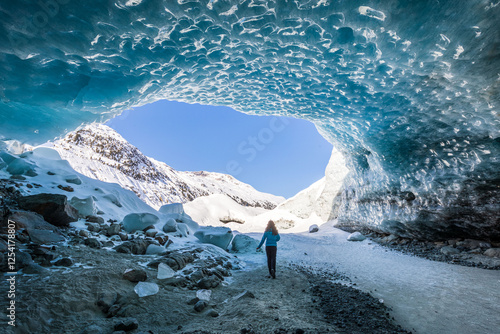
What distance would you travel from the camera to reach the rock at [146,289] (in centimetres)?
306

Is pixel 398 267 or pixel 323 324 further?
pixel 398 267

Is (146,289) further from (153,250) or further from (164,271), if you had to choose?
(153,250)

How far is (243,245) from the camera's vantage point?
7949 millimetres

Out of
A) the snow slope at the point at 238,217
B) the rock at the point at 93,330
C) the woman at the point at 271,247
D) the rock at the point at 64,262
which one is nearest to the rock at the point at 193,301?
the rock at the point at 93,330

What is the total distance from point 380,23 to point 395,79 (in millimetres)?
1648

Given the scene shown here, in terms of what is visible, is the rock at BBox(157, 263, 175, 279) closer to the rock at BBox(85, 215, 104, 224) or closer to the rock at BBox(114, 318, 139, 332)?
the rock at BBox(114, 318, 139, 332)

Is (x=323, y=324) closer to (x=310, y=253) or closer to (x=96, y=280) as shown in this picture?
(x=96, y=280)

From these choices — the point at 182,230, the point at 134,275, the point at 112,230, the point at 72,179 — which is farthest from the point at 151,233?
the point at 72,179

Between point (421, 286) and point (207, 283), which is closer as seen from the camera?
point (207, 283)

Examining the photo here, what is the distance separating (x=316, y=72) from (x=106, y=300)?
6.55m

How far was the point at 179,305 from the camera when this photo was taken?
305 cm

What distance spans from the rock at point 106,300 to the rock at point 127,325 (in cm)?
38

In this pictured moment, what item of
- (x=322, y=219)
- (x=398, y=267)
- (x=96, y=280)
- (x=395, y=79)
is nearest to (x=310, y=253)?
(x=398, y=267)

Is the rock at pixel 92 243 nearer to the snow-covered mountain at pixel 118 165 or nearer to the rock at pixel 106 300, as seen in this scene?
the rock at pixel 106 300
